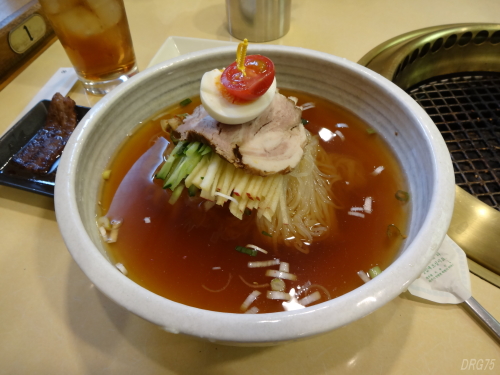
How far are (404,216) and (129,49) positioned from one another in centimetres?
150

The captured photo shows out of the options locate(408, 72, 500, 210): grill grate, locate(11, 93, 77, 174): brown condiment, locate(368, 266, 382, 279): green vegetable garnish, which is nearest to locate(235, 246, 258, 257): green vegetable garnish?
locate(368, 266, 382, 279): green vegetable garnish

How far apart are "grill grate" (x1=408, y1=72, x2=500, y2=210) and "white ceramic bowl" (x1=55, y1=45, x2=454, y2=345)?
541mm

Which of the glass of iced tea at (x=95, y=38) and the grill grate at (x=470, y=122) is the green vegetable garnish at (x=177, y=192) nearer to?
the glass of iced tea at (x=95, y=38)

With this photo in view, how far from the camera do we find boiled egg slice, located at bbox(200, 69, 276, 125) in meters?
0.93

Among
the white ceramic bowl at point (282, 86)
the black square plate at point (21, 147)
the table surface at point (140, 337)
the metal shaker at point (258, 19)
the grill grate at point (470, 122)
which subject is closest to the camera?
the white ceramic bowl at point (282, 86)

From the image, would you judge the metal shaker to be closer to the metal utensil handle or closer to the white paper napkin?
the white paper napkin

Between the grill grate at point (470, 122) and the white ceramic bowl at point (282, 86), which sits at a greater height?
the white ceramic bowl at point (282, 86)

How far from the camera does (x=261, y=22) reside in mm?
1892

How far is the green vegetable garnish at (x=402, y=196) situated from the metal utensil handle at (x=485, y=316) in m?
0.32

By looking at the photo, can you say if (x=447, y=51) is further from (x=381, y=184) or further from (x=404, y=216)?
(x=404, y=216)

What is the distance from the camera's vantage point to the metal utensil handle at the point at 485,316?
2.87 ft

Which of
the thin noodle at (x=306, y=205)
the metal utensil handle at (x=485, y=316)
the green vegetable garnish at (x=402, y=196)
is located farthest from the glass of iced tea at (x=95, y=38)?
the metal utensil handle at (x=485, y=316)

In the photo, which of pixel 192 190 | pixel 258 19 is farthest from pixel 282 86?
pixel 258 19

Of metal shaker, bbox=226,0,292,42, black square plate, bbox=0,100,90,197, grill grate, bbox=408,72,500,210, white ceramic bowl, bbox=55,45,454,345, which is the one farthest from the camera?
metal shaker, bbox=226,0,292,42
